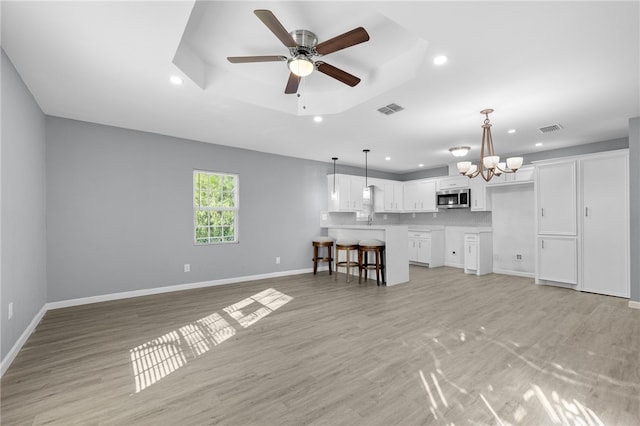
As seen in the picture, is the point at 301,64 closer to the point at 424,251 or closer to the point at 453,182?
the point at 453,182

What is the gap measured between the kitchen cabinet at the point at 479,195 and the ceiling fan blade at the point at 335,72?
16.9 feet

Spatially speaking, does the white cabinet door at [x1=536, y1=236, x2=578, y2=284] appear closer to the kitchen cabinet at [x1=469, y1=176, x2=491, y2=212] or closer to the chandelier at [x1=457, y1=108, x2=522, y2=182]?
the kitchen cabinet at [x1=469, y1=176, x2=491, y2=212]

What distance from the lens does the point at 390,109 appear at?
372cm

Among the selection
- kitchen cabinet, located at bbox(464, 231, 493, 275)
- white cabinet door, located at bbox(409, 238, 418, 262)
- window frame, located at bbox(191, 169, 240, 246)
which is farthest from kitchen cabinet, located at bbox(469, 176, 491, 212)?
window frame, located at bbox(191, 169, 240, 246)

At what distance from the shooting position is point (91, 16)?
204 centimetres

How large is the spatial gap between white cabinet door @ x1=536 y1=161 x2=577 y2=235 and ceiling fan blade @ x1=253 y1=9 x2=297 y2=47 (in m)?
5.15

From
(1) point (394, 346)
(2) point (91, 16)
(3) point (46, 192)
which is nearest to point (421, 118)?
(1) point (394, 346)

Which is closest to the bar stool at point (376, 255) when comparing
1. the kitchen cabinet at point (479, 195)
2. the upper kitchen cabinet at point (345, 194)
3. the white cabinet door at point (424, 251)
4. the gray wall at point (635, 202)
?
the upper kitchen cabinet at point (345, 194)

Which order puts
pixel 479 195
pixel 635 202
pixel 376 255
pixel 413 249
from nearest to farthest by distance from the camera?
pixel 635 202, pixel 376 255, pixel 479 195, pixel 413 249

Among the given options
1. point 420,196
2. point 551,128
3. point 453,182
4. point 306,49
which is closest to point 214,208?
point 306,49

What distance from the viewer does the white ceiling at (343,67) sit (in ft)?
6.81

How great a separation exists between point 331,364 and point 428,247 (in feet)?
Result: 17.9

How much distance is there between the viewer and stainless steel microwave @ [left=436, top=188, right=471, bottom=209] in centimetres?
690

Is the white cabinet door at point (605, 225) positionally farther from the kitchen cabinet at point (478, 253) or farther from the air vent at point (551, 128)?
the kitchen cabinet at point (478, 253)
